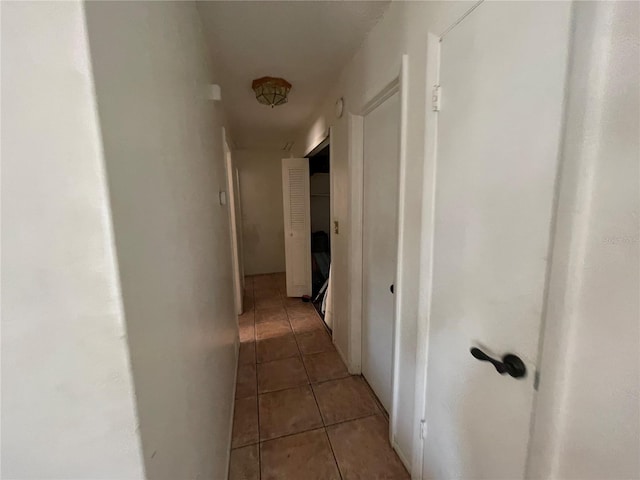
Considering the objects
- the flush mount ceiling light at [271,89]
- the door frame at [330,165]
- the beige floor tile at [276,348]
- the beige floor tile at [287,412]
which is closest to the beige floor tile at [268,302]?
the beige floor tile at [276,348]

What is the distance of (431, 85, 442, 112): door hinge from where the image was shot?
106 cm

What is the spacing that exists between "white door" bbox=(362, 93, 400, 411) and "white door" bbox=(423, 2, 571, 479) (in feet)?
1.60

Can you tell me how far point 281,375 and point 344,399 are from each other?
0.56m

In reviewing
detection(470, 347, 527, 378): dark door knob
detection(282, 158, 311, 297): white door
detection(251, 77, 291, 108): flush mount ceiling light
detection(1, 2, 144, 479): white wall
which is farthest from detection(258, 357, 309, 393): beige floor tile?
detection(251, 77, 291, 108): flush mount ceiling light

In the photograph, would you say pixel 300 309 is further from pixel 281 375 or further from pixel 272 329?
pixel 281 375

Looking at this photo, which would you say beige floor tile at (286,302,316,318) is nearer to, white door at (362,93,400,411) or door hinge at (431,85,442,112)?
white door at (362,93,400,411)

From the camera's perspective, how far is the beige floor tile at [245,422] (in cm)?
164

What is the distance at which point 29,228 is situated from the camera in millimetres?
431

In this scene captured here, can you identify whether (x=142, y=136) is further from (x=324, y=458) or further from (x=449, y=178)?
(x=324, y=458)

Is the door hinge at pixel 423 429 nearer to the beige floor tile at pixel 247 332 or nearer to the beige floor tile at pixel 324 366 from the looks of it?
the beige floor tile at pixel 324 366

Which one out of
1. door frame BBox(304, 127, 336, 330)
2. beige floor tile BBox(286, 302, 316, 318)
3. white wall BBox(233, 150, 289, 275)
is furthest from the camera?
white wall BBox(233, 150, 289, 275)

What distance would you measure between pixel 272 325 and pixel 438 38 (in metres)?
2.87

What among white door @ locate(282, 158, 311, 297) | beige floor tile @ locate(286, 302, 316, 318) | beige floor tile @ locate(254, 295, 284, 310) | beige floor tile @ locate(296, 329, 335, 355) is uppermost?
white door @ locate(282, 158, 311, 297)

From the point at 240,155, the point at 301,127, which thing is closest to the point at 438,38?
the point at 301,127
